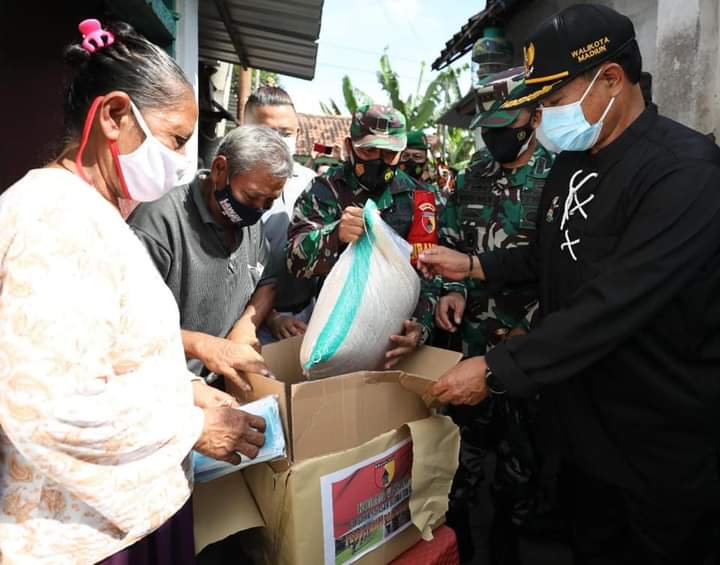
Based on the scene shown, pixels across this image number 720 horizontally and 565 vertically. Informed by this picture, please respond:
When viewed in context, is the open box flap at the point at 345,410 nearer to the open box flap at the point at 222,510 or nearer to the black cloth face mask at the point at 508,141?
the open box flap at the point at 222,510

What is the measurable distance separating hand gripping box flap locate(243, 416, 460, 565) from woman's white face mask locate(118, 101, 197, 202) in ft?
2.23

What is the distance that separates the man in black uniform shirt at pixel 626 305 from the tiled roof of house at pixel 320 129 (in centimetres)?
1753

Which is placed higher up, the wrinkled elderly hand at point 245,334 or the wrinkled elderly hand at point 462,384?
the wrinkled elderly hand at point 245,334

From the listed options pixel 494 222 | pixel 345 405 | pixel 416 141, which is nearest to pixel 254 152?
pixel 345 405

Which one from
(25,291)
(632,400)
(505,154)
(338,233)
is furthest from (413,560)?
(505,154)

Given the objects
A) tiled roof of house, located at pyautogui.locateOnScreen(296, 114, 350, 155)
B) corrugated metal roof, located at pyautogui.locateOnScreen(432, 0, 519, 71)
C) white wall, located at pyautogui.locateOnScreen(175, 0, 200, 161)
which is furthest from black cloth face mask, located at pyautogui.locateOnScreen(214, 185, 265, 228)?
tiled roof of house, located at pyautogui.locateOnScreen(296, 114, 350, 155)

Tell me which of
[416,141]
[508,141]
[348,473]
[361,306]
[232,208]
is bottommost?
[348,473]

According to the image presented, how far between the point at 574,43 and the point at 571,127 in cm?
21

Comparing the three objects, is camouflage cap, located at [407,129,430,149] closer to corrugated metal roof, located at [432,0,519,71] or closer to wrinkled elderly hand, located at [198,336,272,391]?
wrinkled elderly hand, located at [198,336,272,391]

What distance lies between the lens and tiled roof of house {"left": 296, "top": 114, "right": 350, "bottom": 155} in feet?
63.5

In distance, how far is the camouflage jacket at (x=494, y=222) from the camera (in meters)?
2.12

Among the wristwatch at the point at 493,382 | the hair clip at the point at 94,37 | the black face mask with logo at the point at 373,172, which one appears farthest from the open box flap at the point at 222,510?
the black face mask with logo at the point at 373,172

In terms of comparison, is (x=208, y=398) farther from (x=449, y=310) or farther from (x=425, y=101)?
(x=425, y=101)

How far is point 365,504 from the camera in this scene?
4.53ft
